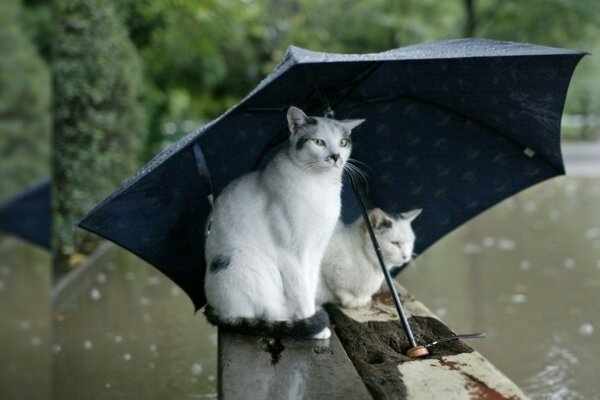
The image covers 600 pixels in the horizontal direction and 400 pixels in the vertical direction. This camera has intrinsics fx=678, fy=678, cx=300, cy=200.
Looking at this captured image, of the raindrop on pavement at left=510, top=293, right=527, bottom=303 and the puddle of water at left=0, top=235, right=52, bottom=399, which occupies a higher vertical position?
the raindrop on pavement at left=510, top=293, right=527, bottom=303

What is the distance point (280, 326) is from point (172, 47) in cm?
1304

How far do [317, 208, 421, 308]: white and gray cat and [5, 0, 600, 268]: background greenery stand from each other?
2124mm

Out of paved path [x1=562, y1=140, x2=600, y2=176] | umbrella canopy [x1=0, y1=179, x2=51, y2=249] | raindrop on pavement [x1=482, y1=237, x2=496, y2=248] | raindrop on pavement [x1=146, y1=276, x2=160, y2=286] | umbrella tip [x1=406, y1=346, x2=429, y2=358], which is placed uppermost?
paved path [x1=562, y1=140, x2=600, y2=176]

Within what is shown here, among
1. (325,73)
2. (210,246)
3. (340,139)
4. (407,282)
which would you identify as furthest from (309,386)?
(407,282)

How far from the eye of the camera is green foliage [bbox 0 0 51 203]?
0.60 meters

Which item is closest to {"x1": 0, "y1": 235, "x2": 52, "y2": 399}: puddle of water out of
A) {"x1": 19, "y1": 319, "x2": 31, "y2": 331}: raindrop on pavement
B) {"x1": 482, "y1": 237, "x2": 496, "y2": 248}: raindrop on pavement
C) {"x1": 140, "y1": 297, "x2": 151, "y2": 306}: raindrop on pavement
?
{"x1": 19, "y1": 319, "x2": 31, "y2": 331}: raindrop on pavement

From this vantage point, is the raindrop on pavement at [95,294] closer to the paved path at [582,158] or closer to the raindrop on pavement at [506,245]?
the raindrop on pavement at [506,245]

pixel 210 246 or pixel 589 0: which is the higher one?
pixel 589 0

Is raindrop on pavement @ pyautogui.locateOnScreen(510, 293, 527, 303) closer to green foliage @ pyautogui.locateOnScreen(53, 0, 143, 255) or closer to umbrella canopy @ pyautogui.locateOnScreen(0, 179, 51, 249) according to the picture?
green foliage @ pyautogui.locateOnScreen(53, 0, 143, 255)

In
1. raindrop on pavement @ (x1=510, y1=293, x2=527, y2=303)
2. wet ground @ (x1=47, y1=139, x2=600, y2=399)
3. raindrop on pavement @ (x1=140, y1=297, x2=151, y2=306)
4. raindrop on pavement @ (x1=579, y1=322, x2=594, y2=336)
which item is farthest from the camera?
raindrop on pavement @ (x1=140, y1=297, x2=151, y2=306)

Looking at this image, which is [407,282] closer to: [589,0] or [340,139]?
[340,139]

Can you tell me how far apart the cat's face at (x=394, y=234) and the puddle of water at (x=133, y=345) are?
1.46 metres

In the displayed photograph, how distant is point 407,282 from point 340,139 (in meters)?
4.13

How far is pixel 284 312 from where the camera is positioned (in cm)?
263
